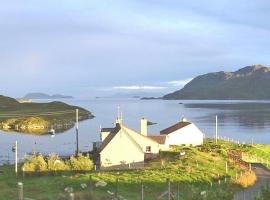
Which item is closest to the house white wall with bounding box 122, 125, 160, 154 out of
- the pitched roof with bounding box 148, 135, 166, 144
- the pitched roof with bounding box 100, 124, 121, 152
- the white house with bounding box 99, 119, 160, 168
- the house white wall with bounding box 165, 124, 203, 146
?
the pitched roof with bounding box 100, 124, 121, 152

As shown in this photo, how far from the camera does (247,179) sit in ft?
169

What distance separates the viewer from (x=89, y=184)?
45562 millimetres

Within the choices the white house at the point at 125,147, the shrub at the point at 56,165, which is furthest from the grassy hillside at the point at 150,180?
the white house at the point at 125,147

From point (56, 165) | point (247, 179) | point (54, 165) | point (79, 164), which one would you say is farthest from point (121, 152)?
point (247, 179)

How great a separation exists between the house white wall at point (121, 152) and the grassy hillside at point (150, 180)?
1.98m

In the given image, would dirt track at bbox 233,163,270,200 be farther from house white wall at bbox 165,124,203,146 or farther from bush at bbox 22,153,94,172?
bush at bbox 22,153,94,172

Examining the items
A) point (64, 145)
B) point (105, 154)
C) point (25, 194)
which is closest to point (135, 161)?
point (105, 154)

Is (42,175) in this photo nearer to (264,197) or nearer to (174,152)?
(174,152)

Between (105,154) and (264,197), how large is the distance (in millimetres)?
42043

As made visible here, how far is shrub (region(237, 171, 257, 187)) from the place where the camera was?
50.2 metres

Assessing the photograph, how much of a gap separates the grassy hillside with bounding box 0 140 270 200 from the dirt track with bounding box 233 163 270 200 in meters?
1.11

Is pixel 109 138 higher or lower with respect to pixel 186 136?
higher

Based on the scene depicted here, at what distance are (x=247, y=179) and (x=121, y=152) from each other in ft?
53.8

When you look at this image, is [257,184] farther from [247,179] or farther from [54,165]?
[54,165]
